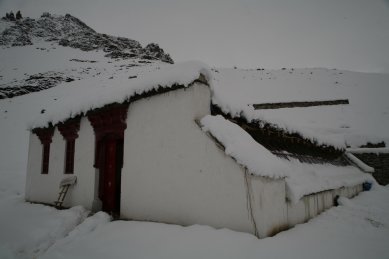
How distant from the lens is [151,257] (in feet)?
14.3

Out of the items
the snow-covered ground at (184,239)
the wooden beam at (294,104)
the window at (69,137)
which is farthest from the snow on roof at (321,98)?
the window at (69,137)

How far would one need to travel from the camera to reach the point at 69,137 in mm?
9469

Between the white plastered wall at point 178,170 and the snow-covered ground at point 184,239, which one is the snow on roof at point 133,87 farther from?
the snow-covered ground at point 184,239

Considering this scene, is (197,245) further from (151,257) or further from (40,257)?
(40,257)

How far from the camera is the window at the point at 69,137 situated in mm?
9148

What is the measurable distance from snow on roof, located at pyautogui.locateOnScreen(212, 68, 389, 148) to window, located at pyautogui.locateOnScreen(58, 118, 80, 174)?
546 cm

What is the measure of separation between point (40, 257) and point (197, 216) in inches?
127

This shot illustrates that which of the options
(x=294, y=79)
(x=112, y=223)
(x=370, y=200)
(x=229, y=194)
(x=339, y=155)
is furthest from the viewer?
(x=294, y=79)

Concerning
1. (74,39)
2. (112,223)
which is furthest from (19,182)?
(74,39)

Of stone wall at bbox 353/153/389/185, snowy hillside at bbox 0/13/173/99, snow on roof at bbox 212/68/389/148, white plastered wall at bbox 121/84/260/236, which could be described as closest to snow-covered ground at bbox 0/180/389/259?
white plastered wall at bbox 121/84/260/236

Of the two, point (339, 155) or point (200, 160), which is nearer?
point (200, 160)

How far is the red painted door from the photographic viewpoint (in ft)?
26.2

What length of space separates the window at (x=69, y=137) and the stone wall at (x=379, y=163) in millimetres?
14852

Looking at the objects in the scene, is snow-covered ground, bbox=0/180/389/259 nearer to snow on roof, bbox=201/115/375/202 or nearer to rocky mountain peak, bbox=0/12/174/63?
snow on roof, bbox=201/115/375/202
